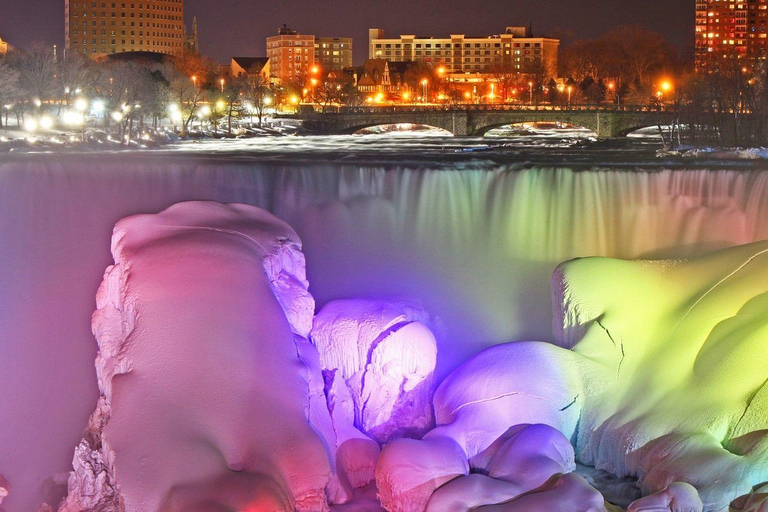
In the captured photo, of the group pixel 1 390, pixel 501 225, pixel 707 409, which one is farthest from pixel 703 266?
pixel 1 390

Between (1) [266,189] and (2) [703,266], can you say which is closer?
(2) [703,266]

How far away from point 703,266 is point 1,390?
1241 centimetres

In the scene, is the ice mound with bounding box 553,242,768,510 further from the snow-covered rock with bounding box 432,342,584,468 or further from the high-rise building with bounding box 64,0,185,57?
the high-rise building with bounding box 64,0,185,57

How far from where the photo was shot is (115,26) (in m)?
162

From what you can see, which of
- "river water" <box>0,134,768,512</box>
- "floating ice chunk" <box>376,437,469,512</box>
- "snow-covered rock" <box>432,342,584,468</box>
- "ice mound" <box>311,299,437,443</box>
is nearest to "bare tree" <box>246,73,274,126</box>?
"river water" <box>0,134,768,512</box>

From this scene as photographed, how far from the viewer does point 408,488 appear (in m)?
14.6

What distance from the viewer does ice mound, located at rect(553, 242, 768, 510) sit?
593 inches

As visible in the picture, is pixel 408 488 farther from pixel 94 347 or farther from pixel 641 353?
pixel 94 347

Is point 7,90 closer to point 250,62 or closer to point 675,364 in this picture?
point 675,364

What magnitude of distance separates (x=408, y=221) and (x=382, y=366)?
966cm

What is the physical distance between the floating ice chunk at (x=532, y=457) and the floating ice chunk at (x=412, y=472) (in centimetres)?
55

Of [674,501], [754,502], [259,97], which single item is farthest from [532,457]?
[259,97]

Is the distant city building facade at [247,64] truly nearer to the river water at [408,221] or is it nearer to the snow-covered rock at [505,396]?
the river water at [408,221]

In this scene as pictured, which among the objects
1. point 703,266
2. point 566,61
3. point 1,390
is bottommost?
point 1,390
